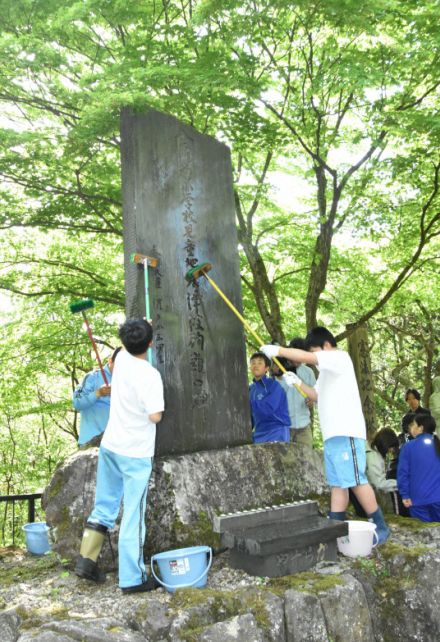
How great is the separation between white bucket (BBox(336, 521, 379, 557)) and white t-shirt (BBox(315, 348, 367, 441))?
743mm

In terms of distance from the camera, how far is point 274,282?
1122cm

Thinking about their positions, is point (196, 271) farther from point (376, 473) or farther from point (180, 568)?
point (376, 473)

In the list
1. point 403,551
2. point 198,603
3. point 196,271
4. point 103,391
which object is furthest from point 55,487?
point 403,551

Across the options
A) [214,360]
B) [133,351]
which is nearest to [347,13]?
[214,360]

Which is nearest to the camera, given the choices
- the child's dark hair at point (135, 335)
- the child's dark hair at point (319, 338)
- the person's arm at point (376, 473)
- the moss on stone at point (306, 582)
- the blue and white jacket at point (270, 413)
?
the moss on stone at point (306, 582)

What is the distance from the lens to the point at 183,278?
5.45m

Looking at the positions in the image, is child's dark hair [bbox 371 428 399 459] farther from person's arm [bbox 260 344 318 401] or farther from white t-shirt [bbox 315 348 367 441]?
person's arm [bbox 260 344 318 401]

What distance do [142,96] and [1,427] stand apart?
17326mm

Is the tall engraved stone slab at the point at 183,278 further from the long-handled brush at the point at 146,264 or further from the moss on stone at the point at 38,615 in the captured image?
the moss on stone at the point at 38,615

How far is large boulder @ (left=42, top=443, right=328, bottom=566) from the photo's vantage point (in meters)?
4.53

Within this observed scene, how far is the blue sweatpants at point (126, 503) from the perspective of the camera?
3.89 m

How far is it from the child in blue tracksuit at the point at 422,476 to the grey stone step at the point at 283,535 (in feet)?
4.82

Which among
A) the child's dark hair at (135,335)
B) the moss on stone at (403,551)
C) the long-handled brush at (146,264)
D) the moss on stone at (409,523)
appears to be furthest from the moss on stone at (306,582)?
the long-handled brush at (146,264)

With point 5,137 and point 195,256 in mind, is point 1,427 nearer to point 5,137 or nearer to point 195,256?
point 5,137
